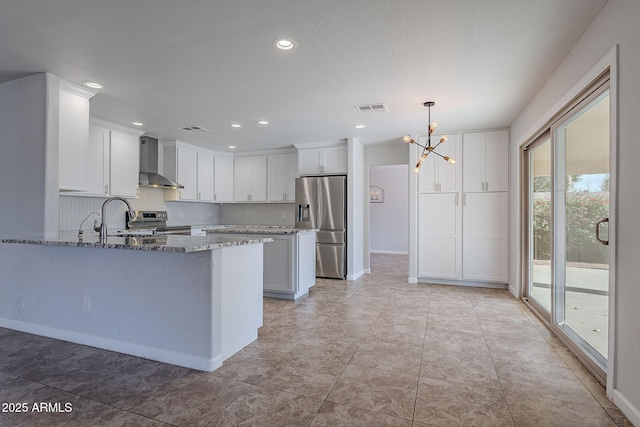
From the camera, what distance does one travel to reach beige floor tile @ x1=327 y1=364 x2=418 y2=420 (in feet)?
6.21

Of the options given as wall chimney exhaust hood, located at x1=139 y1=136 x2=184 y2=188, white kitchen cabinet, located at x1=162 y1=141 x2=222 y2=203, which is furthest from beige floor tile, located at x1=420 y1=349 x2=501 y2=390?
white kitchen cabinet, located at x1=162 y1=141 x2=222 y2=203

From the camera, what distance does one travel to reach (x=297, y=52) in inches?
102

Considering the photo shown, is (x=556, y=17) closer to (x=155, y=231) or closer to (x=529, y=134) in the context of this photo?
(x=529, y=134)

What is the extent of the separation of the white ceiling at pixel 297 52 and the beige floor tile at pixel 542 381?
239 cm

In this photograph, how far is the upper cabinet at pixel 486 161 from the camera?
15.7 ft

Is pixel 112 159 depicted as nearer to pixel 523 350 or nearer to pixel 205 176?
pixel 205 176

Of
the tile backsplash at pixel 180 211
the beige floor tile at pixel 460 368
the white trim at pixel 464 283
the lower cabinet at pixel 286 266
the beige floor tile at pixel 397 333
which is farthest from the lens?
the white trim at pixel 464 283

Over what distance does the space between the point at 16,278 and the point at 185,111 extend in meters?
2.44

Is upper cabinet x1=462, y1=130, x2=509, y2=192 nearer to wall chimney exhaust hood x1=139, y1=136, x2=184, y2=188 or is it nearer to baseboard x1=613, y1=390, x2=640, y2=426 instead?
baseboard x1=613, y1=390, x2=640, y2=426

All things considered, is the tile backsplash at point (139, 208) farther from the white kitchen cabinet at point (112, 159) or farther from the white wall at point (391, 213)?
the white wall at point (391, 213)

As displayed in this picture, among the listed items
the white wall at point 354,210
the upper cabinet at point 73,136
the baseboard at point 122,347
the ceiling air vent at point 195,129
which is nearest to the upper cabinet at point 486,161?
the white wall at point 354,210

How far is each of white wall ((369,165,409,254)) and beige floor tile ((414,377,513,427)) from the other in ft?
24.0

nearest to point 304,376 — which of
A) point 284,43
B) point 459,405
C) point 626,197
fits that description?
point 459,405

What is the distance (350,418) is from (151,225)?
4.91m
